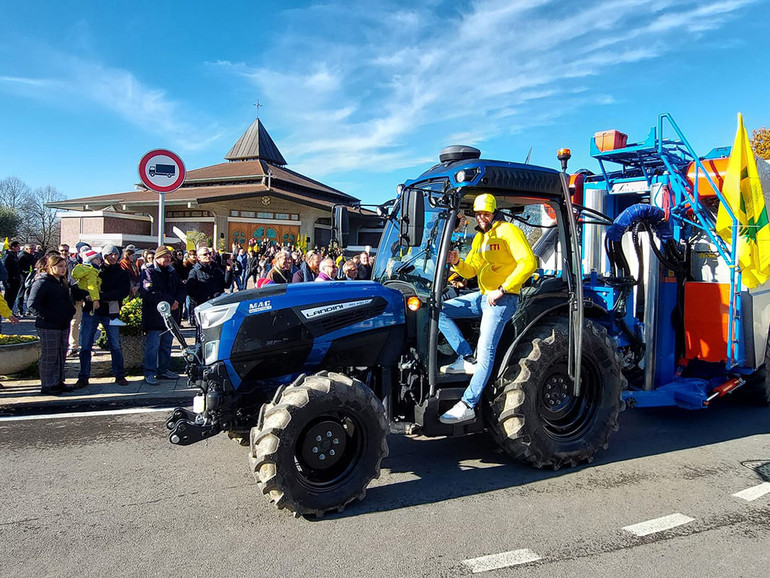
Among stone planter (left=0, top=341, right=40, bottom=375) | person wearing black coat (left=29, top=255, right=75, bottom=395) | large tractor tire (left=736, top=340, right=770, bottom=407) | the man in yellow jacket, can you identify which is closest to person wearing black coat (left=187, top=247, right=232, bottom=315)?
person wearing black coat (left=29, top=255, right=75, bottom=395)

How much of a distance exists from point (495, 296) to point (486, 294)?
232mm

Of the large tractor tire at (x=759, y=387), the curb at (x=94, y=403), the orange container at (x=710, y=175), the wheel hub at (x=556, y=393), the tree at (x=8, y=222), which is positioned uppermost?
the tree at (x=8, y=222)

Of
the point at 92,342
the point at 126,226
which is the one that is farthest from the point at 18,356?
the point at 126,226

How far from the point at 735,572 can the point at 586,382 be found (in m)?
1.96

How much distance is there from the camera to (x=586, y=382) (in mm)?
4945

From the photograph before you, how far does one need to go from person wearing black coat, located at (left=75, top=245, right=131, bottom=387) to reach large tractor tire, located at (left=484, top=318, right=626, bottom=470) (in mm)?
5296

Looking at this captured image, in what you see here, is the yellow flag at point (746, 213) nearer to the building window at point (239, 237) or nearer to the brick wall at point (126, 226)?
the brick wall at point (126, 226)

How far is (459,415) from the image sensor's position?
4234 millimetres

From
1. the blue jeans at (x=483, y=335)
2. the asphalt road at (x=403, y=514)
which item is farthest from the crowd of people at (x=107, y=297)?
the blue jeans at (x=483, y=335)

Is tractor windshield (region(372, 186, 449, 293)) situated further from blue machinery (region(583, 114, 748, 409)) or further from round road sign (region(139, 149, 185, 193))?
round road sign (region(139, 149, 185, 193))

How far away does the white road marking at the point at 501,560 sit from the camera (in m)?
3.17

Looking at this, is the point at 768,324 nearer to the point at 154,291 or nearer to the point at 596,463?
the point at 596,463

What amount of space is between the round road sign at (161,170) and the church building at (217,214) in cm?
1782

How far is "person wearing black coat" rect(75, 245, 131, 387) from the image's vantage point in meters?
7.30
